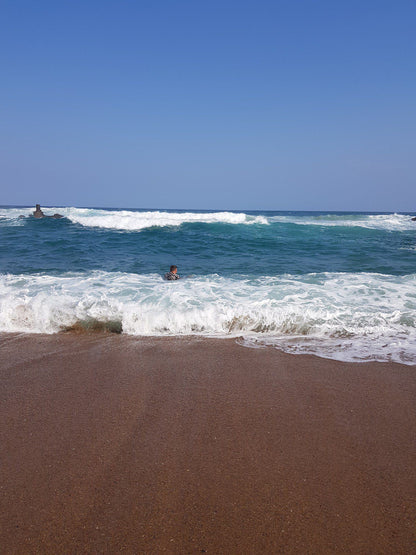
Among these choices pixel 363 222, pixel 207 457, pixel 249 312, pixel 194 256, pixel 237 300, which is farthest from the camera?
pixel 363 222

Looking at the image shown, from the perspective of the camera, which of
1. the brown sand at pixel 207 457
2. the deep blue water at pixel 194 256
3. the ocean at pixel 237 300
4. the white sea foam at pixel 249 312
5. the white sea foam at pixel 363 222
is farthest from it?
the white sea foam at pixel 363 222

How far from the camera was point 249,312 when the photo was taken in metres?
5.09

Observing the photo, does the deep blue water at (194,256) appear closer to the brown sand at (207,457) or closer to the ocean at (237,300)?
the ocean at (237,300)

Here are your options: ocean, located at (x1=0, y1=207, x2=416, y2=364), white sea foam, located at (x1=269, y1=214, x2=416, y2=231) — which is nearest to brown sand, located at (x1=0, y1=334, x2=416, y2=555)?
ocean, located at (x1=0, y1=207, x2=416, y2=364)

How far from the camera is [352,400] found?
2.97 meters

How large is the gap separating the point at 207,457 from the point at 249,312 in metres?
2.97

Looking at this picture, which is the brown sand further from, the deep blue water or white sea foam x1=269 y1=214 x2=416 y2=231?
white sea foam x1=269 y1=214 x2=416 y2=231

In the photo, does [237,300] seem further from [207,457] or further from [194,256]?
[194,256]

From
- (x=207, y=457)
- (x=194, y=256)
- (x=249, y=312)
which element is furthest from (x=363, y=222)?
(x=207, y=457)

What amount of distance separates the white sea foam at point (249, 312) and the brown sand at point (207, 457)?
671 millimetres

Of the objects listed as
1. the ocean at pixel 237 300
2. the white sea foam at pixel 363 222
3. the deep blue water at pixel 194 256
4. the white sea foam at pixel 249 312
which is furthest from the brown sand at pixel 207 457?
the white sea foam at pixel 363 222

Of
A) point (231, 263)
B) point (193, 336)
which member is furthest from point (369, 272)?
point (193, 336)

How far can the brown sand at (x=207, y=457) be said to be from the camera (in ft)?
5.64

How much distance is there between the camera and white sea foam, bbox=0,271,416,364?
14.3 feet
